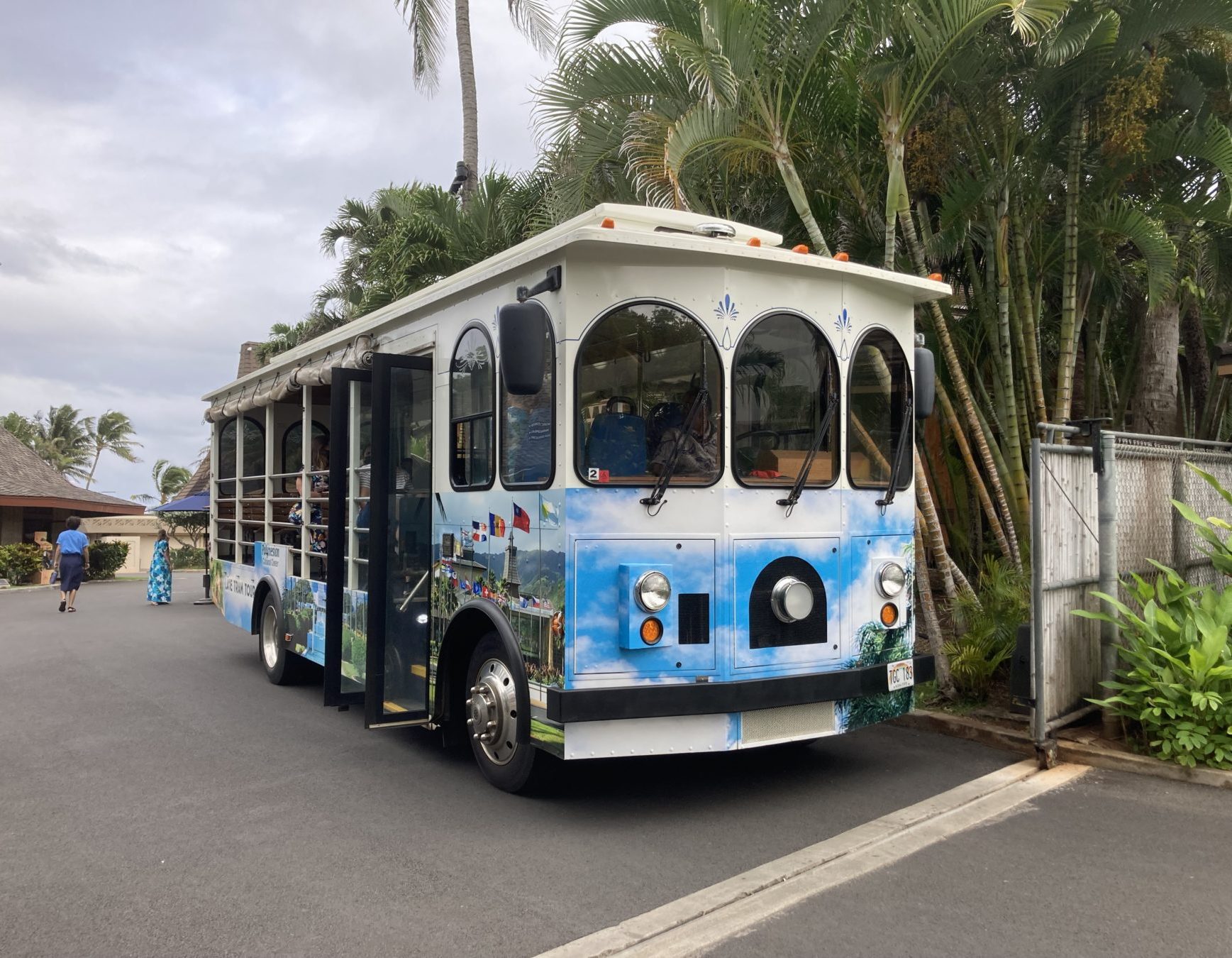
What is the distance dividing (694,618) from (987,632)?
10.2 feet

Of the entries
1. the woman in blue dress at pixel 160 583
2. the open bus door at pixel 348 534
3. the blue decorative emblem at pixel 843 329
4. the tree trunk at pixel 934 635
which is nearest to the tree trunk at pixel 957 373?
the tree trunk at pixel 934 635

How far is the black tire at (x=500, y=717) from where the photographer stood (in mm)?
5383

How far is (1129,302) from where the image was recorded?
412 inches

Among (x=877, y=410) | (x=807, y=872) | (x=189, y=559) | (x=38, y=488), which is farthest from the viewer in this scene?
(x=189, y=559)

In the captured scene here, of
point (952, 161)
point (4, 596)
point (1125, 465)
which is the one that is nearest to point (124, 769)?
point (1125, 465)

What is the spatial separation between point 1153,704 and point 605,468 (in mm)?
3550

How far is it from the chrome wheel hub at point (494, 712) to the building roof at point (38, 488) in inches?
997

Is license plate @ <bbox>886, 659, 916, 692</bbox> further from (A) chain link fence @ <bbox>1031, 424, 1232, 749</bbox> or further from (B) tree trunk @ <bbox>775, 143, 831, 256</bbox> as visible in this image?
(B) tree trunk @ <bbox>775, 143, 831, 256</bbox>

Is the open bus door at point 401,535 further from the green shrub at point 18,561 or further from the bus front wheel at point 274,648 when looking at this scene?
the green shrub at point 18,561

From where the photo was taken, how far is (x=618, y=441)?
16.9ft

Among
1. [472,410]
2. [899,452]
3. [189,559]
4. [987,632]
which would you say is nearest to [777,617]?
[899,452]

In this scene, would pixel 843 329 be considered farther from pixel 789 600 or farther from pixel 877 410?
pixel 789 600

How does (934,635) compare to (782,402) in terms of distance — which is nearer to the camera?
(782,402)

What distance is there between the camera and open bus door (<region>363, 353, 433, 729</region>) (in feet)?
20.7
